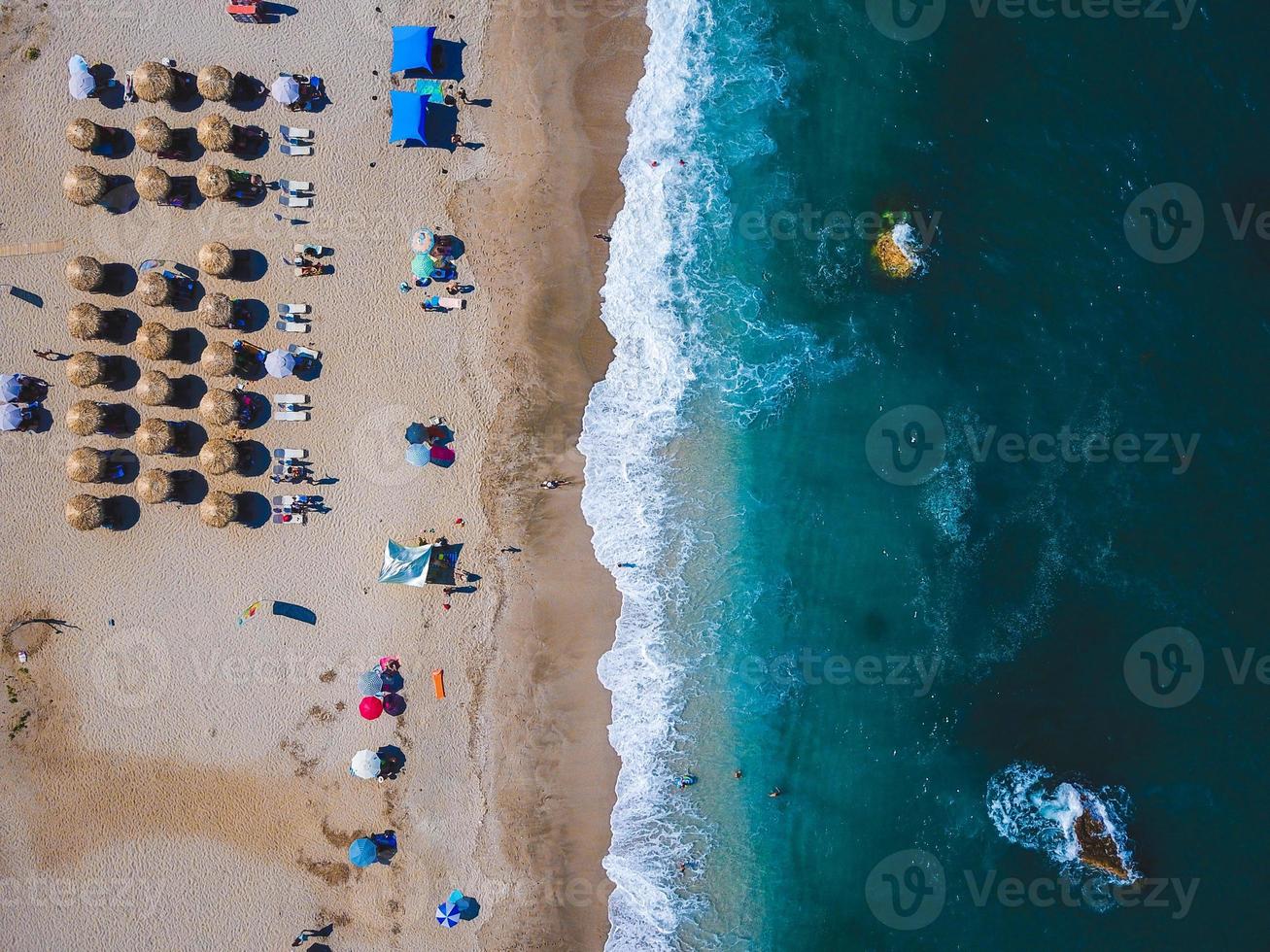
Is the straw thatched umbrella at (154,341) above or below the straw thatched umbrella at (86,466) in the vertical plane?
above

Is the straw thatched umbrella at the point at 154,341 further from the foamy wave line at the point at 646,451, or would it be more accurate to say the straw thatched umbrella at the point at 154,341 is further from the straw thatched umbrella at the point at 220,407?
the foamy wave line at the point at 646,451

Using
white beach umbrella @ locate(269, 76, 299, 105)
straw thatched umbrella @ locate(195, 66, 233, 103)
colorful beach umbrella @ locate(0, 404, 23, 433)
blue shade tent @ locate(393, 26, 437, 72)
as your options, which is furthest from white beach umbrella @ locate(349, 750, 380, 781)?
blue shade tent @ locate(393, 26, 437, 72)

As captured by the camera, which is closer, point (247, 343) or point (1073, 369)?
point (247, 343)

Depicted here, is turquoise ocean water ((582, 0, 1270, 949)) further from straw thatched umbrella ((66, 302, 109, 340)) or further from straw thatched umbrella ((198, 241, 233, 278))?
straw thatched umbrella ((66, 302, 109, 340))

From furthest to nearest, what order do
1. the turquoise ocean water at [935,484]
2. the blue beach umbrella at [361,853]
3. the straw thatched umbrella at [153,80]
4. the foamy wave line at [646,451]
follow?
the turquoise ocean water at [935,484] → the foamy wave line at [646,451] → the straw thatched umbrella at [153,80] → the blue beach umbrella at [361,853]

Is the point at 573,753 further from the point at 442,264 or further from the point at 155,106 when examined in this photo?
the point at 155,106

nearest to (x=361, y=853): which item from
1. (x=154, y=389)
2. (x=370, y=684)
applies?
(x=370, y=684)

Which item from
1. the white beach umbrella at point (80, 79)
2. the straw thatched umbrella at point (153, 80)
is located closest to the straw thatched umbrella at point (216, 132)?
the straw thatched umbrella at point (153, 80)

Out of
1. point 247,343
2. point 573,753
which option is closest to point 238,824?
point 573,753
